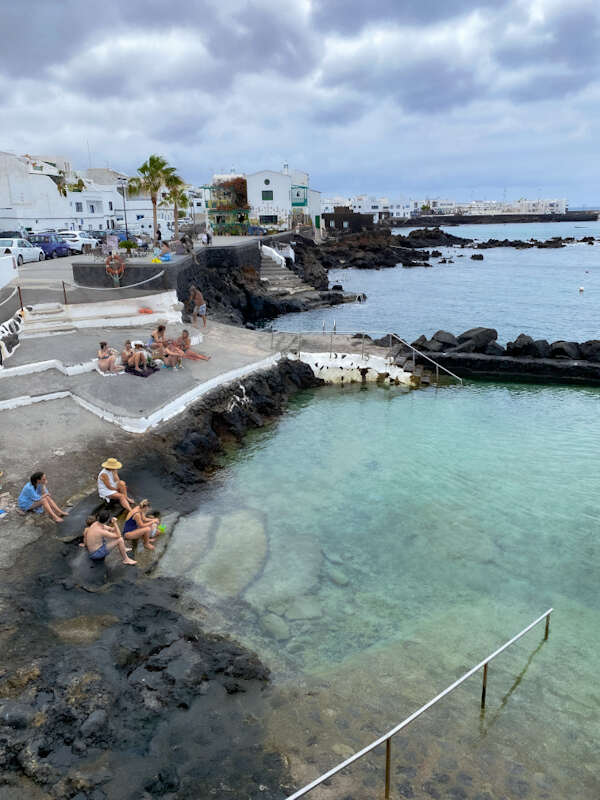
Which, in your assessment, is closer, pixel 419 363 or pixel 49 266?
pixel 419 363

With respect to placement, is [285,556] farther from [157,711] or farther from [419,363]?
[419,363]

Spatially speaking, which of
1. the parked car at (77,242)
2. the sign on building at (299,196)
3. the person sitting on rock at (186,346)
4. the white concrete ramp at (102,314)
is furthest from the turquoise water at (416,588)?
the sign on building at (299,196)

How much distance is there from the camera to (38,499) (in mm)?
10562

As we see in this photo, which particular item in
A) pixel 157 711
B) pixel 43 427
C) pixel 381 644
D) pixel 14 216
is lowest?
pixel 381 644

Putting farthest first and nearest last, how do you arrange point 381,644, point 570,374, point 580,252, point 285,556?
point 580,252
point 570,374
point 285,556
point 381,644

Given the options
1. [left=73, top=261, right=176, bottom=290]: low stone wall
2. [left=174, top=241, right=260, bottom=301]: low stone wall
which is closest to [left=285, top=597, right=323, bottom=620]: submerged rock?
[left=73, top=261, right=176, bottom=290]: low stone wall

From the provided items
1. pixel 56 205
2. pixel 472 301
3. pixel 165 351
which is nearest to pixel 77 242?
pixel 56 205

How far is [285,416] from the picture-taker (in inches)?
792

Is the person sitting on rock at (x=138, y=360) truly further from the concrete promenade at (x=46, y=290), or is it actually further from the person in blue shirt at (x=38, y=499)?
the person in blue shirt at (x=38, y=499)

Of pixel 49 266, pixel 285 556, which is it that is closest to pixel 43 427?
pixel 285 556

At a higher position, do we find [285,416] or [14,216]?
[14,216]

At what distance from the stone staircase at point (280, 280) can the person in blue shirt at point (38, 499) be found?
37168 millimetres

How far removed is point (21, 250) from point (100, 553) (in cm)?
2849

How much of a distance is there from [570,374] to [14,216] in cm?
4265
